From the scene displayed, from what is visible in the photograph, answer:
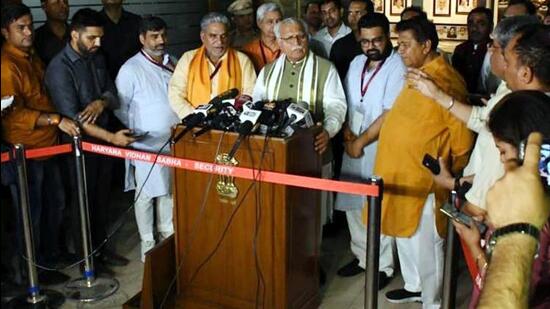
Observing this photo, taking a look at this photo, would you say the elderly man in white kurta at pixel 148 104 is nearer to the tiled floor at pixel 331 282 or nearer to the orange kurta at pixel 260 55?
the tiled floor at pixel 331 282

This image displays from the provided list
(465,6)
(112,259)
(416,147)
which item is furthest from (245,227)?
(465,6)

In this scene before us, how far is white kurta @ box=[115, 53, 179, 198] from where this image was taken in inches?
144

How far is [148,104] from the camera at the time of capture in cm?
369

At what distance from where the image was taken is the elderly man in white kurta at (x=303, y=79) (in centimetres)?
334

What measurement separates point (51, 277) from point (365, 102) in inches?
84.8

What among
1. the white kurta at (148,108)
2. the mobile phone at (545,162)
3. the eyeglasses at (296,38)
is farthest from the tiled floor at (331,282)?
the mobile phone at (545,162)

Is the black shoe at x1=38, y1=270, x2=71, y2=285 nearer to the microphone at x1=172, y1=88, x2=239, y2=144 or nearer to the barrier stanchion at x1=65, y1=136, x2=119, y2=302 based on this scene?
the barrier stanchion at x1=65, y1=136, x2=119, y2=302

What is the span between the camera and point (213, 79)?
368 centimetres

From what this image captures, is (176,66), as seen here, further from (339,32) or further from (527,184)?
(527,184)

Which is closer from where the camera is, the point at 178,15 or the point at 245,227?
the point at 245,227

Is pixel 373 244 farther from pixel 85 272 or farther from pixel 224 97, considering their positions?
pixel 85 272

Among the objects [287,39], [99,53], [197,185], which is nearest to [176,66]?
[99,53]

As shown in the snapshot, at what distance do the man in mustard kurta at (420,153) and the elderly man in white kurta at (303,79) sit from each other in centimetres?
39

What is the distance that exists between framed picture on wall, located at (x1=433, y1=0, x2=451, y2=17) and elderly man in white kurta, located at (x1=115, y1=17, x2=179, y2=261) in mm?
3535
